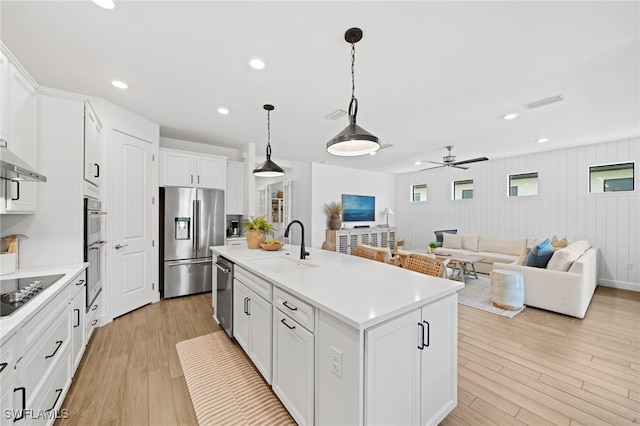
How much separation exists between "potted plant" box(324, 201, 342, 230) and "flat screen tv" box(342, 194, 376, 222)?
468 mm

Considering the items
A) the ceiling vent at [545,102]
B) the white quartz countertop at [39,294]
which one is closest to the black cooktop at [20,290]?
the white quartz countertop at [39,294]

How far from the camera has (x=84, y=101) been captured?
2244mm

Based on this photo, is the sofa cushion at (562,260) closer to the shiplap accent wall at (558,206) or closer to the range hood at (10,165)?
the shiplap accent wall at (558,206)

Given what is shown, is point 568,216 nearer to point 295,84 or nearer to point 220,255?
point 295,84

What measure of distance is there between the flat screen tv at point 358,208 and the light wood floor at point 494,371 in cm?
426

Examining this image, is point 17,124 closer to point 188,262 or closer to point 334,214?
point 188,262

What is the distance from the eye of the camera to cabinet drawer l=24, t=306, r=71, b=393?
49.7 inches

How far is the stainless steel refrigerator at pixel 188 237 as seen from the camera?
12.6 ft

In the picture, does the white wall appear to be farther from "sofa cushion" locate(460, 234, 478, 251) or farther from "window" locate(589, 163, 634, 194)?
"window" locate(589, 163, 634, 194)

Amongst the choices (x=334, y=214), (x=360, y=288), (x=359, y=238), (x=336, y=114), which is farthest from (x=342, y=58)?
(x=359, y=238)

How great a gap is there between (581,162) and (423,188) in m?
3.49

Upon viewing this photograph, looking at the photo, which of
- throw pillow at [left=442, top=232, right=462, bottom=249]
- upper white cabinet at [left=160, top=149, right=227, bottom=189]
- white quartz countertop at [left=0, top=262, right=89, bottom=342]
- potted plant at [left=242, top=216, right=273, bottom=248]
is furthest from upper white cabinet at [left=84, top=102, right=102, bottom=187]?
throw pillow at [left=442, top=232, right=462, bottom=249]

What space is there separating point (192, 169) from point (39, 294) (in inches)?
117

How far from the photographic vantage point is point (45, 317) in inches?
56.2
